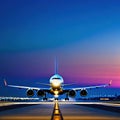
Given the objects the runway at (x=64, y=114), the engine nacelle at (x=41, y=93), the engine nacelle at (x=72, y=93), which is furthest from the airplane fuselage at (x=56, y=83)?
the runway at (x=64, y=114)

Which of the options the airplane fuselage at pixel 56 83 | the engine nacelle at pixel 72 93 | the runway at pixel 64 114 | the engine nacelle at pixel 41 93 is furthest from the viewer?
the engine nacelle at pixel 41 93

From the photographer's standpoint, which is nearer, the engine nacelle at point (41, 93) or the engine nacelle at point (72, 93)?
the engine nacelle at point (72, 93)

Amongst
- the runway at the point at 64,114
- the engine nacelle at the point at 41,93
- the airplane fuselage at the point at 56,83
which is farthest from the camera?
the engine nacelle at the point at 41,93

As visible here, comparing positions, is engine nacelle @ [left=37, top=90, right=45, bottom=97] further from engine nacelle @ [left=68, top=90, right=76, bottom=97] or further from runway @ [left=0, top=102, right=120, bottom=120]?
runway @ [left=0, top=102, right=120, bottom=120]

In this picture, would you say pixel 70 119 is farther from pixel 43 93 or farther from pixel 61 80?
pixel 43 93

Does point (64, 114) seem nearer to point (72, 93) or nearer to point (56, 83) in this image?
point (56, 83)

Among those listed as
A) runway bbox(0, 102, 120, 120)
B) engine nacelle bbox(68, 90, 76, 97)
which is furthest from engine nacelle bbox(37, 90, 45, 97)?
runway bbox(0, 102, 120, 120)

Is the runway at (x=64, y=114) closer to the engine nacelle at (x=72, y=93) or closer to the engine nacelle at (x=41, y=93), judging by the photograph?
the engine nacelle at (x=72, y=93)

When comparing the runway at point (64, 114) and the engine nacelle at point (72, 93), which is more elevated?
the engine nacelle at point (72, 93)

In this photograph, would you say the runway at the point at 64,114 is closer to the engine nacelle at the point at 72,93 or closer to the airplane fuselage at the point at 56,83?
the airplane fuselage at the point at 56,83

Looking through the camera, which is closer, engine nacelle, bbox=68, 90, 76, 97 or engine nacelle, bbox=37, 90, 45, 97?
engine nacelle, bbox=68, 90, 76, 97

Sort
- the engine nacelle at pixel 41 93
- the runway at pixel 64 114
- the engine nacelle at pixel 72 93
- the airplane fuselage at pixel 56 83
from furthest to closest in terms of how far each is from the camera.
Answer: the engine nacelle at pixel 41 93 < the engine nacelle at pixel 72 93 < the airplane fuselage at pixel 56 83 < the runway at pixel 64 114

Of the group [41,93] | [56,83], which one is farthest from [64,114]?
[41,93]

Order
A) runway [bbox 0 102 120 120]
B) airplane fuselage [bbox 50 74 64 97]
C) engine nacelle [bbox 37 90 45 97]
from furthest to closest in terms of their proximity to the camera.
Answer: engine nacelle [bbox 37 90 45 97]
airplane fuselage [bbox 50 74 64 97]
runway [bbox 0 102 120 120]
